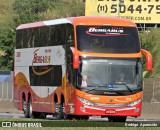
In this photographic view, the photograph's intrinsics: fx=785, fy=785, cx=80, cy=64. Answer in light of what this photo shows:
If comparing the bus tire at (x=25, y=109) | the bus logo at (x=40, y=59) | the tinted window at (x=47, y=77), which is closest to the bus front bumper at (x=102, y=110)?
the tinted window at (x=47, y=77)

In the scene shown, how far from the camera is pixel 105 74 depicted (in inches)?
1179

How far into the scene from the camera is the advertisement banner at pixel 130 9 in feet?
266

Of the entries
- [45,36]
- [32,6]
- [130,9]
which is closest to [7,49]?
[130,9]

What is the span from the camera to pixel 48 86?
34000 millimetres

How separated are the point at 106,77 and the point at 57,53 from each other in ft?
11.6

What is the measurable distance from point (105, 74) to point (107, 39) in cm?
144

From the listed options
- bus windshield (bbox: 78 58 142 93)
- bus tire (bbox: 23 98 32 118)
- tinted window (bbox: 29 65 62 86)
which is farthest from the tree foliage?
bus windshield (bbox: 78 58 142 93)

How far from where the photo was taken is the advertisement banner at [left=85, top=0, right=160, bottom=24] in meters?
80.9

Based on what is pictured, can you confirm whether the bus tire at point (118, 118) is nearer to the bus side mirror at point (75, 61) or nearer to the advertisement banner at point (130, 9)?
the bus side mirror at point (75, 61)

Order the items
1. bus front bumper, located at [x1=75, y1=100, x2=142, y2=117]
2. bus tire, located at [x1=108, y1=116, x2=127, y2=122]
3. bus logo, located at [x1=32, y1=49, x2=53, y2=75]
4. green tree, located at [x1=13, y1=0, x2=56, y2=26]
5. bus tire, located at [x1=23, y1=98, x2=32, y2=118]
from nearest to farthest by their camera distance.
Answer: bus front bumper, located at [x1=75, y1=100, x2=142, y2=117], bus tire, located at [x1=108, y1=116, x2=127, y2=122], bus logo, located at [x1=32, y1=49, x2=53, y2=75], bus tire, located at [x1=23, y1=98, x2=32, y2=118], green tree, located at [x1=13, y1=0, x2=56, y2=26]

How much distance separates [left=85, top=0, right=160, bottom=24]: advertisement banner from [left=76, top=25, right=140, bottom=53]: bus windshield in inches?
1964

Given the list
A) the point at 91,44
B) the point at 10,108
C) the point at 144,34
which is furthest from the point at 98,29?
the point at 144,34

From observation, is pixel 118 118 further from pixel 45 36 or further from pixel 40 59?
pixel 45 36

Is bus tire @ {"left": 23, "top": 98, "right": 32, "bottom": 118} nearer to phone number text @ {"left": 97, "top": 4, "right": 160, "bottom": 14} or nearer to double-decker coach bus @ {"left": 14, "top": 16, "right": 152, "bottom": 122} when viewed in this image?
double-decker coach bus @ {"left": 14, "top": 16, "right": 152, "bottom": 122}
